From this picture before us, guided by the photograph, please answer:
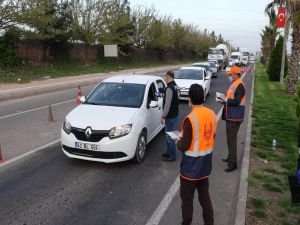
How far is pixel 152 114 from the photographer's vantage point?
806 cm

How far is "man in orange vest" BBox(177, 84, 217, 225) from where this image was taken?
13.1 feet

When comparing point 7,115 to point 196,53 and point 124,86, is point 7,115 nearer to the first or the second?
point 124,86

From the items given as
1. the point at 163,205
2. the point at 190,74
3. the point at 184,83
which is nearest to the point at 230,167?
the point at 163,205

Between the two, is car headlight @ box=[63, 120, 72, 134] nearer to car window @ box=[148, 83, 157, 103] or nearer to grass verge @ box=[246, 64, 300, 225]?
car window @ box=[148, 83, 157, 103]

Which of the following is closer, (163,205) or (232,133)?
(163,205)

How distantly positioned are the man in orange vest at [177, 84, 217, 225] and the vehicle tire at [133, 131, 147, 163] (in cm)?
288

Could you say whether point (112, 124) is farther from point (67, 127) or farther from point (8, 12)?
point (8, 12)

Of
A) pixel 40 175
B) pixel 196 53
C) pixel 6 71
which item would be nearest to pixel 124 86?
pixel 40 175

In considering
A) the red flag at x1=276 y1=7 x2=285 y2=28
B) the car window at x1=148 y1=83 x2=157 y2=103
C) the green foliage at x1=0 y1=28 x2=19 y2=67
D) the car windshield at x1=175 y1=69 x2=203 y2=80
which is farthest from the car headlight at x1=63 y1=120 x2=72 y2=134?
the green foliage at x1=0 y1=28 x2=19 y2=67

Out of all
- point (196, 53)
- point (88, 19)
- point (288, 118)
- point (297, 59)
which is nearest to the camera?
point (288, 118)

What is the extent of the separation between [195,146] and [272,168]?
362cm

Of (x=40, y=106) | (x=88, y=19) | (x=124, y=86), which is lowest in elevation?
(x=40, y=106)

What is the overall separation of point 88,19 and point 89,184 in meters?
34.0

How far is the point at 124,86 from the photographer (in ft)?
27.1
